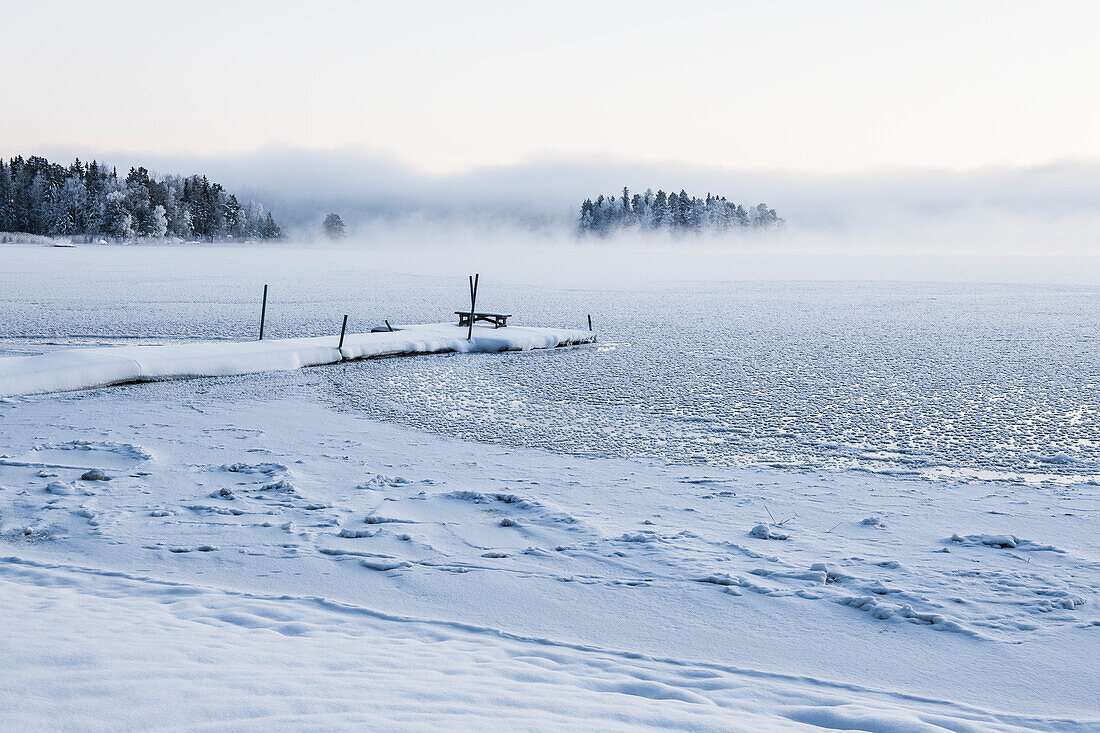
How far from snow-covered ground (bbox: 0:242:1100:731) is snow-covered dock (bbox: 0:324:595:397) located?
4.49m

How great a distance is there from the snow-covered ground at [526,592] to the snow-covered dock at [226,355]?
4.49 meters

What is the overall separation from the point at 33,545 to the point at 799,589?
4813mm

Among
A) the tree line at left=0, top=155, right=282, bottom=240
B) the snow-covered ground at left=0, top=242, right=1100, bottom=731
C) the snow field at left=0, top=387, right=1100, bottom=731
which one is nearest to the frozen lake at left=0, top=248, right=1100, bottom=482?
the snow-covered ground at left=0, top=242, right=1100, bottom=731

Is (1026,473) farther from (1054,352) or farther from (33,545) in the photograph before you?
(1054,352)

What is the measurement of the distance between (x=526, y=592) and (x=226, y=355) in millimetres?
A: 11887

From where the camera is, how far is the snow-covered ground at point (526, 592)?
3529 mm

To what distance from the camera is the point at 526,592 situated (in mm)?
5230

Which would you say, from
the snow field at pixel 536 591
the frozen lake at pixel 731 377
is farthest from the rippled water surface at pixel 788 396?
the snow field at pixel 536 591

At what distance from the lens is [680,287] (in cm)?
5019

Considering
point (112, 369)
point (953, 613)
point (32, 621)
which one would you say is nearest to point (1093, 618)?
point (953, 613)

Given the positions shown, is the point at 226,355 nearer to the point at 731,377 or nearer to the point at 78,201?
the point at 731,377

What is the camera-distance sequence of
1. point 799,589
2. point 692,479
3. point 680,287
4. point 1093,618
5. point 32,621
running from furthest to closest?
point 680,287 < point 692,479 < point 799,589 < point 1093,618 < point 32,621

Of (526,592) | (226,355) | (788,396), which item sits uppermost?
(788,396)

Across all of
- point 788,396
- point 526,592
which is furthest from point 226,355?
point 526,592
